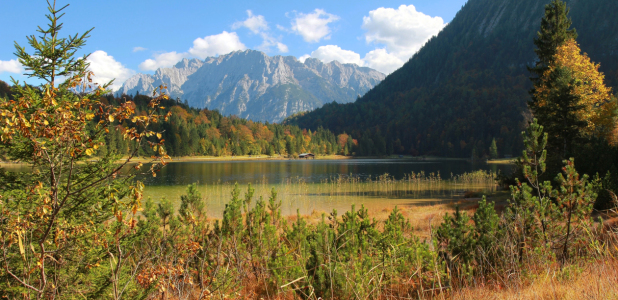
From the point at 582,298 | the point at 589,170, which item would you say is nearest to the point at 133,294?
the point at 582,298

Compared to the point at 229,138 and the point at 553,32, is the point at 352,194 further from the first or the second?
the point at 229,138

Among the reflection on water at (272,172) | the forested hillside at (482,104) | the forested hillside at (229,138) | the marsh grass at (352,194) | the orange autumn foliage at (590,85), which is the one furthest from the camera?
Answer: the forested hillside at (482,104)

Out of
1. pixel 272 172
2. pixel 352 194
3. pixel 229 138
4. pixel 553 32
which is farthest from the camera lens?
pixel 229 138

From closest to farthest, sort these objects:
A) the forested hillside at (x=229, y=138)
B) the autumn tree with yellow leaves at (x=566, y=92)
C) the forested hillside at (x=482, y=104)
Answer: the autumn tree with yellow leaves at (x=566, y=92) → the forested hillside at (x=229, y=138) → the forested hillside at (x=482, y=104)

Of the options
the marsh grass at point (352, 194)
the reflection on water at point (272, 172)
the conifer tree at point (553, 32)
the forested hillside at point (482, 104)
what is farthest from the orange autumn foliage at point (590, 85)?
the forested hillside at point (482, 104)

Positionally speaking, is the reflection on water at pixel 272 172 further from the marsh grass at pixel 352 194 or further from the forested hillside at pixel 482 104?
the forested hillside at pixel 482 104

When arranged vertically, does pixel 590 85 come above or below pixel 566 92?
above

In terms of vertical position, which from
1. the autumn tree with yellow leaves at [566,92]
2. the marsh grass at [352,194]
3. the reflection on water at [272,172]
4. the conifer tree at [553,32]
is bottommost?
the marsh grass at [352,194]

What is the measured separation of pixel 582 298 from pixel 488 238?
292 cm

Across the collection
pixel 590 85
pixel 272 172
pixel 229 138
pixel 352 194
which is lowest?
pixel 352 194

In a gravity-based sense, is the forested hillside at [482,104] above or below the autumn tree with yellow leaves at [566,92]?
above

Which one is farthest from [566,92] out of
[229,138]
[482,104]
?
[482,104]

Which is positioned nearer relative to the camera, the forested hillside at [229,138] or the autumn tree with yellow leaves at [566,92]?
the autumn tree with yellow leaves at [566,92]

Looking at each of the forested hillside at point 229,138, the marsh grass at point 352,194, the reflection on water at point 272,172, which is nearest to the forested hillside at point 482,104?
the forested hillside at point 229,138
